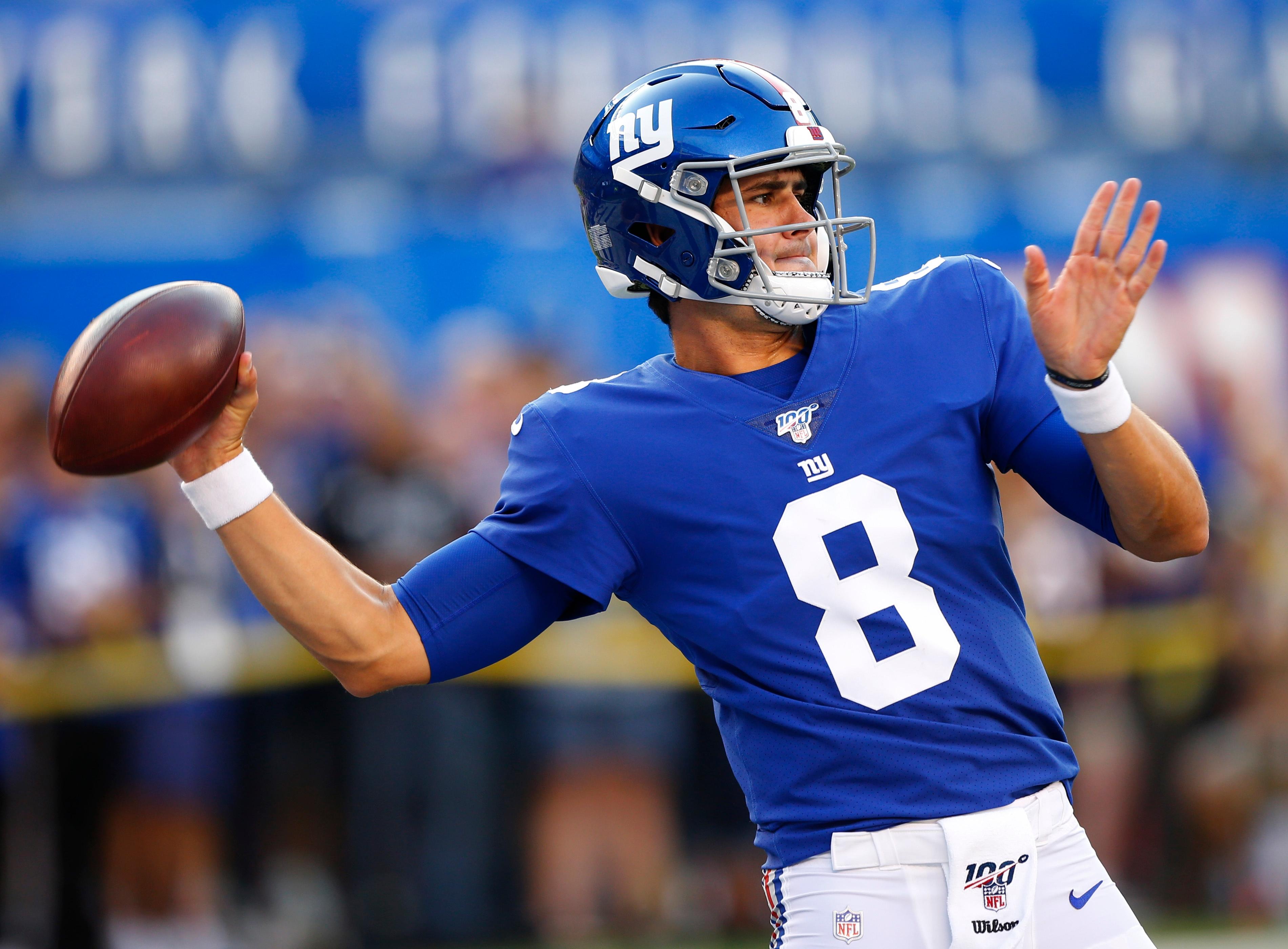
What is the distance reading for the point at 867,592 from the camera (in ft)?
7.20

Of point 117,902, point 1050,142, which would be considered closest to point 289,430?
point 117,902

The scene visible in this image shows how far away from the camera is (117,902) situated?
5.56 meters

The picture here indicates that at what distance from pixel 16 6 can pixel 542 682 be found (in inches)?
178

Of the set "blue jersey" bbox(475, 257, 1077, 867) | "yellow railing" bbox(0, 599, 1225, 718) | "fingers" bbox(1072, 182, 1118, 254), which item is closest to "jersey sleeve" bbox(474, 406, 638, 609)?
"blue jersey" bbox(475, 257, 1077, 867)

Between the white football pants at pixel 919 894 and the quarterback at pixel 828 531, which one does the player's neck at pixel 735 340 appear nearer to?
the quarterback at pixel 828 531

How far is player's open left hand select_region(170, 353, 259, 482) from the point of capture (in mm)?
2256

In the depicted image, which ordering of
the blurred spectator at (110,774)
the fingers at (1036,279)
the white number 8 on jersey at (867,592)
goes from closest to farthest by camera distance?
the fingers at (1036,279) < the white number 8 on jersey at (867,592) < the blurred spectator at (110,774)

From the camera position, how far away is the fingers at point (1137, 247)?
6.88 feet

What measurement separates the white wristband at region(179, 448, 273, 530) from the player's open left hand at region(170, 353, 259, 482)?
2cm

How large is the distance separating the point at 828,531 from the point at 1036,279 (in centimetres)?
48

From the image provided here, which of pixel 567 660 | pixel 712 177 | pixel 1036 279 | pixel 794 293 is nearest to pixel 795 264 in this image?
pixel 794 293

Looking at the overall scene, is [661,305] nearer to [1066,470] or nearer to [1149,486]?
[1066,470]

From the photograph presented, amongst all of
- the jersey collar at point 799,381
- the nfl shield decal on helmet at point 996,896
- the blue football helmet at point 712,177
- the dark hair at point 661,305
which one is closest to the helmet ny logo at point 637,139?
the blue football helmet at point 712,177

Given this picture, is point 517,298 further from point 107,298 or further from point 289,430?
point 107,298
